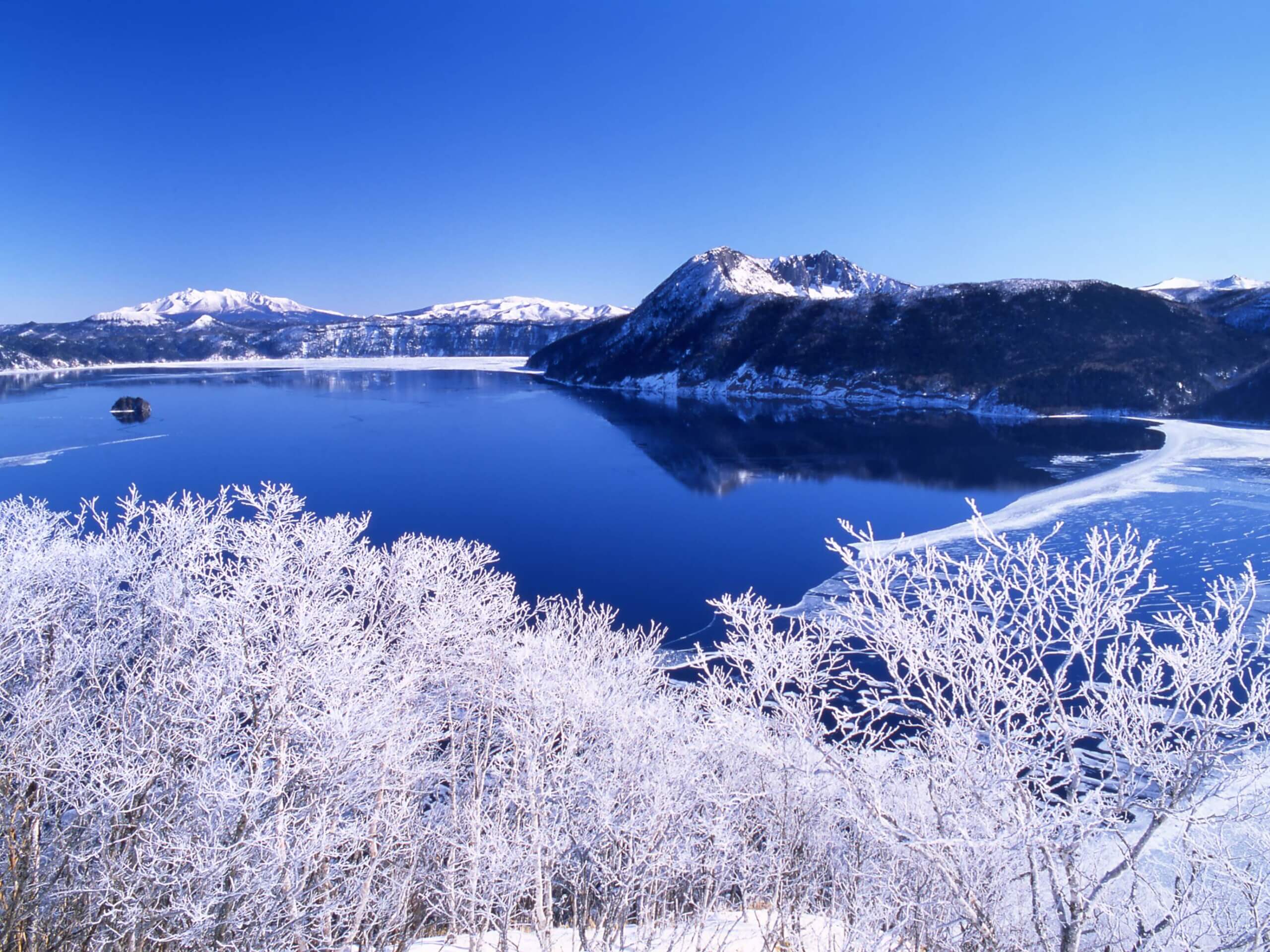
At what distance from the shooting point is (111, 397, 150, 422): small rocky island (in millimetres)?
60116

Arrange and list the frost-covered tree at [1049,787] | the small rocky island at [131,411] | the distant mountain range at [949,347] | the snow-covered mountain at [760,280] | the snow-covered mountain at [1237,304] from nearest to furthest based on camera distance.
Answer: the frost-covered tree at [1049,787], the small rocky island at [131,411], the distant mountain range at [949,347], the snow-covered mountain at [1237,304], the snow-covered mountain at [760,280]

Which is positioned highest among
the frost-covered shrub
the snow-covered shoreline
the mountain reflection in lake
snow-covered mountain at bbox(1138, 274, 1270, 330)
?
snow-covered mountain at bbox(1138, 274, 1270, 330)

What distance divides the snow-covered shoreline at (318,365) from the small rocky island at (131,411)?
3061 inches

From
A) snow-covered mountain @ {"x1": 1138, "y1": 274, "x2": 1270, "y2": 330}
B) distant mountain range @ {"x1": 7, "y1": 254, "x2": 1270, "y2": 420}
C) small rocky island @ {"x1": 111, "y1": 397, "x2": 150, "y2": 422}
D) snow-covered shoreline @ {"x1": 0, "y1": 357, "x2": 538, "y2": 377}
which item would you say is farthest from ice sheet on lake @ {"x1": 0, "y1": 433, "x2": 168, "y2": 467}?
snow-covered mountain @ {"x1": 1138, "y1": 274, "x2": 1270, "y2": 330}

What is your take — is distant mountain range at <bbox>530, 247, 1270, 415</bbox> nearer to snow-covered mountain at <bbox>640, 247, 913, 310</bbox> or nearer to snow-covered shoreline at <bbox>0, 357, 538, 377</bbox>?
snow-covered mountain at <bbox>640, 247, 913, 310</bbox>

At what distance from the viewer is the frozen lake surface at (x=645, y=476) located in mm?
24922

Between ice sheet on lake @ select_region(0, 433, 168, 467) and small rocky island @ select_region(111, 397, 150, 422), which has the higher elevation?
small rocky island @ select_region(111, 397, 150, 422)

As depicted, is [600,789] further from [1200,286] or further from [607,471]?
[1200,286]

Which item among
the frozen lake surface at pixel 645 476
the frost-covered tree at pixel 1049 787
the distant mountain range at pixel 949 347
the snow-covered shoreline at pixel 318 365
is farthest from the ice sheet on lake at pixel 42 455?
the snow-covered shoreline at pixel 318 365

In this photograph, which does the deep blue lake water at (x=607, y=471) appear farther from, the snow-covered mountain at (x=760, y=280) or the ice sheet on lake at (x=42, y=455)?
the snow-covered mountain at (x=760, y=280)

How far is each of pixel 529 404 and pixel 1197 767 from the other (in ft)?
249

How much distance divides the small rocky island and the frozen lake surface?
126 cm

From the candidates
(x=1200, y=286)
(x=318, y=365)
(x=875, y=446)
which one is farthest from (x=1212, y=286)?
(x=318, y=365)

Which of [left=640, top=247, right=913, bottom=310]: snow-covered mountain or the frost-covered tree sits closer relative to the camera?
the frost-covered tree
